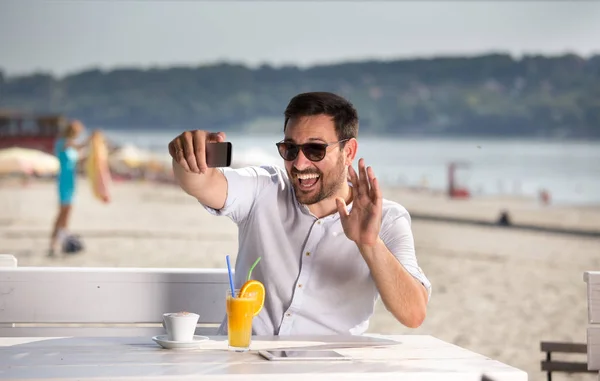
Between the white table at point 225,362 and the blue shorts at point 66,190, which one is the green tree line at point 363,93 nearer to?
the blue shorts at point 66,190

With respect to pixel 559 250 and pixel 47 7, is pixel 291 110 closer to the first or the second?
pixel 559 250

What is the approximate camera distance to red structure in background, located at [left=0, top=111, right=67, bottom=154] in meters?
31.5

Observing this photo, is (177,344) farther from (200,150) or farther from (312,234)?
(312,234)

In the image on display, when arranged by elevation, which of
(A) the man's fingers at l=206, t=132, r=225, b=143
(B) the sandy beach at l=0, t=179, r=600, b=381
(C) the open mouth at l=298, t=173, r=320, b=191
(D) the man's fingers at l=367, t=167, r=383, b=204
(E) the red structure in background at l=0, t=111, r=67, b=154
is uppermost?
(E) the red structure in background at l=0, t=111, r=67, b=154

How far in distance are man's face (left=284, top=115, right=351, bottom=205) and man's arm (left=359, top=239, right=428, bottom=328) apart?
0.27 meters

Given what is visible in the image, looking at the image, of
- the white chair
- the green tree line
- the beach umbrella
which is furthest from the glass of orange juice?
the green tree line

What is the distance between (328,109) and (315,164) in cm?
A: 13

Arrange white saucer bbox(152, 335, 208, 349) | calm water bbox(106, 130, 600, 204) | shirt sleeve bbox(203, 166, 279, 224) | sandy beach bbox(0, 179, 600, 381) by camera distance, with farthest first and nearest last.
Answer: calm water bbox(106, 130, 600, 204)
sandy beach bbox(0, 179, 600, 381)
shirt sleeve bbox(203, 166, 279, 224)
white saucer bbox(152, 335, 208, 349)

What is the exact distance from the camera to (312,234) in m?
1.77

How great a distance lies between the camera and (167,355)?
1353mm

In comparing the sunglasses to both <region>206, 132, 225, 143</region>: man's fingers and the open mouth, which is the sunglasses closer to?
the open mouth

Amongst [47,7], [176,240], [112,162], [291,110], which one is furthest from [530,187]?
[291,110]

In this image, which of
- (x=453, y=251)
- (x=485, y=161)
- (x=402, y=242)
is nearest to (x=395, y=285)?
(x=402, y=242)

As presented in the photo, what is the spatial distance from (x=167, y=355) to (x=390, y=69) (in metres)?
38.5
